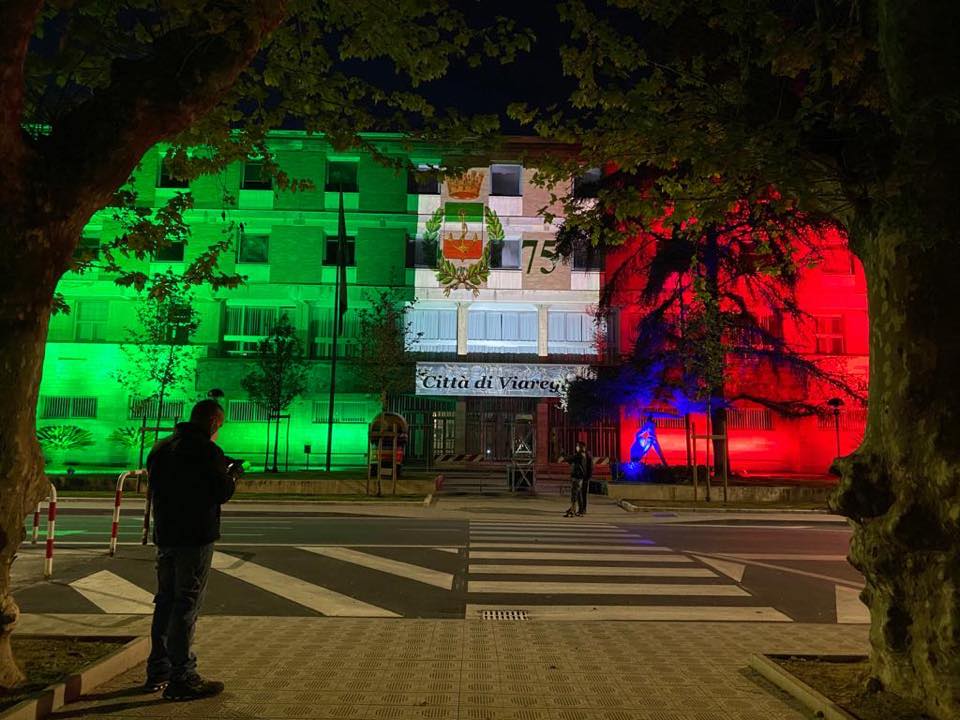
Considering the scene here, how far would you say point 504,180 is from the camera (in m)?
32.7

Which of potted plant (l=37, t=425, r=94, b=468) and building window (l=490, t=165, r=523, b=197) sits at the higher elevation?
building window (l=490, t=165, r=523, b=197)

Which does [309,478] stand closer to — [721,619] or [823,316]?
[721,619]

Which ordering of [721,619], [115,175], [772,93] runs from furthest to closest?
[721,619]
[772,93]
[115,175]

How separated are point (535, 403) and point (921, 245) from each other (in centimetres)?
2725

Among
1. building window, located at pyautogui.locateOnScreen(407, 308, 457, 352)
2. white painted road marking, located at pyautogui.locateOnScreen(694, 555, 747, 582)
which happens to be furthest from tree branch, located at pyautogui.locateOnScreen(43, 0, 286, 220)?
building window, located at pyautogui.locateOnScreen(407, 308, 457, 352)

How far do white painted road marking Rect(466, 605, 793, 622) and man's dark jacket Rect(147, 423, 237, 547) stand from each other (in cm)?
358

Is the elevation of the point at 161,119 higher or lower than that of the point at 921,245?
higher

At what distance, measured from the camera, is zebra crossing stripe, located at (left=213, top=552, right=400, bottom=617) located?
304 inches

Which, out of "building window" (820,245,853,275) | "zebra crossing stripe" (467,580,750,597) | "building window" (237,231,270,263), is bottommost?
"zebra crossing stripe" (467,580,750,597)

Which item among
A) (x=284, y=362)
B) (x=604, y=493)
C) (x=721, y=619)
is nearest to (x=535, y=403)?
(x=604, y=493)

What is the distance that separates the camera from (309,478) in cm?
2416

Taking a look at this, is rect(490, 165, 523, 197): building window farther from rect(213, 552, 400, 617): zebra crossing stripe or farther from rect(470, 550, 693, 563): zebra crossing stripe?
rect(213, 552, 400, 617): zebra crossing stripe

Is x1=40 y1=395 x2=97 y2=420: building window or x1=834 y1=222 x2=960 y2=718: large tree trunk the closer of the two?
x1=834 y1=222 x2=960 y2=718: large tree trunk

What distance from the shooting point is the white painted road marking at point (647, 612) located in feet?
24.9
